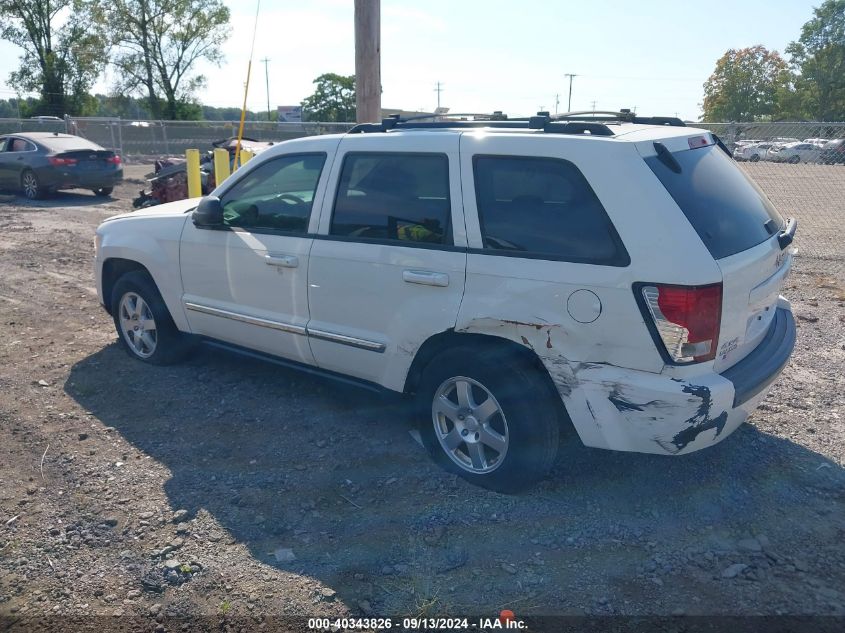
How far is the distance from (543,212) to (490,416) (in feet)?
3.60

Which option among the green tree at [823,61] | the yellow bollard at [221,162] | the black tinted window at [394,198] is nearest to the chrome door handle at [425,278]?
the black tinted window at [394,198]

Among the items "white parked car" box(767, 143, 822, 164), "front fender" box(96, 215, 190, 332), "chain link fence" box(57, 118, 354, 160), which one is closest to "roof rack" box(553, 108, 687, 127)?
"front fender" box(96, 215, 190, 332)

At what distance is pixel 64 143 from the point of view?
1708 centimetres

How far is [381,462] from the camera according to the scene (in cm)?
443

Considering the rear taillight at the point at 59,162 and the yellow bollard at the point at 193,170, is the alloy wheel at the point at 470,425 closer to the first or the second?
the yellow bollard at the point at 193,170

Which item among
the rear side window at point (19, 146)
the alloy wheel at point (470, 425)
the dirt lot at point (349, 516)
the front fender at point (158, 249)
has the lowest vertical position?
the dirt lot at point (349, 516)

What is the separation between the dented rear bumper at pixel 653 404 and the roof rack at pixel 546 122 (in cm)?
122

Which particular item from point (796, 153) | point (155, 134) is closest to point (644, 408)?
point (796, 153)

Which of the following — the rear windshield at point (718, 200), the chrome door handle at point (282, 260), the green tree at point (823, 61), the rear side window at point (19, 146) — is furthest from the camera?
the green tree at point (823, 61)

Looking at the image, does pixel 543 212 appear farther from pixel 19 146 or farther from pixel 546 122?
pixel 19 146

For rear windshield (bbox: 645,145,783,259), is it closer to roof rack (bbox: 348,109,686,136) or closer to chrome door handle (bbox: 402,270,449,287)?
roof rack (bbox: 348,109,686,136)

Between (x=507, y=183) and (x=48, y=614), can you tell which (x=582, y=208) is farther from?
(x=48, y=614)

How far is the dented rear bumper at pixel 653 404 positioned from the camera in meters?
3.39

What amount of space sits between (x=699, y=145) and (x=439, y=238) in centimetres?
149
